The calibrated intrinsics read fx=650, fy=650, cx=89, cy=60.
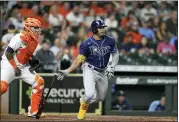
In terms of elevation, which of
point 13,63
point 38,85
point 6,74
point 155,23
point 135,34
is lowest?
point 38,85

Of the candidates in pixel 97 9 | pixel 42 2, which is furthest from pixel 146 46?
pixel 42 2

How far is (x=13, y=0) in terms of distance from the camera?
1606 cm

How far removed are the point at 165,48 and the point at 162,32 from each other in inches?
26.4

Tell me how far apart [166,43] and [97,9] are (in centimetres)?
199

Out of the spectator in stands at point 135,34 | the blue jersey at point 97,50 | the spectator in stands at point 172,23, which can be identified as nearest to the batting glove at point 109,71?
the blue jersey at point 97,50

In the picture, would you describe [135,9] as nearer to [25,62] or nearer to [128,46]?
[128,46]

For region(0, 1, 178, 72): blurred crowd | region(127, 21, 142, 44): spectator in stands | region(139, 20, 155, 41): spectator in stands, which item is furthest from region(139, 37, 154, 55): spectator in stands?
region(139, 20, 155, 41): spectator in stands

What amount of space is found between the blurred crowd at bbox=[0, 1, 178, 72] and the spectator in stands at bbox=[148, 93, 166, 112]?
895mm

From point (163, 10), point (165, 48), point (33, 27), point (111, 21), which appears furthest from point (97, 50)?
point (163, 10)

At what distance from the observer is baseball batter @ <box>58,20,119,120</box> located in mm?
10547

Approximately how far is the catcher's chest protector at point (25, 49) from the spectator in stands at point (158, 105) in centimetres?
498

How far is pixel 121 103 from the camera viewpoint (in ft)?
48.9

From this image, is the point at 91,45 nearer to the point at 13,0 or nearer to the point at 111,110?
the point at 111,110

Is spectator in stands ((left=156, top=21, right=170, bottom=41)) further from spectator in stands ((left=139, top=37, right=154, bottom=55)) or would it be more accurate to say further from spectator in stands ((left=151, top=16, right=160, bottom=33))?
spectator in stands ((left=139, top=37, right=154, bottom=55))
